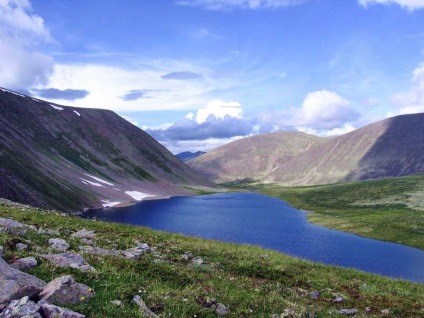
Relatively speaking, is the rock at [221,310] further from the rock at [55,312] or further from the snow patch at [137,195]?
the snow patch at [137,195]

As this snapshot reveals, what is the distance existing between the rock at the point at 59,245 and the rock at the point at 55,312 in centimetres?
682

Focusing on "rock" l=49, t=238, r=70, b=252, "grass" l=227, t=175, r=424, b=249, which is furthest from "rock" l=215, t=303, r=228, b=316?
"grass" l=227, t=175, r=424, b=249

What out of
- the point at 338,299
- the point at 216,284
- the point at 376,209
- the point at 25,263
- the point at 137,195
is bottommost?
the point at 376,209

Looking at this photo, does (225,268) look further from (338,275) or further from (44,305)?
(44,305)

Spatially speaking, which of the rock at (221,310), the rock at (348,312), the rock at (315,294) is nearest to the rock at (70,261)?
the rock at (221,310)

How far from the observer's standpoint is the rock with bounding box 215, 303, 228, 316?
11109 millimetres

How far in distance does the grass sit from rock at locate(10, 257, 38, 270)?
86.1 metres

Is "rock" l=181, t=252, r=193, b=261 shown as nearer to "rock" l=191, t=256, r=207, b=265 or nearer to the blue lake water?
"rock" l=191, t=256, r=207, b=265

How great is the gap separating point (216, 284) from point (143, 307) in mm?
4949

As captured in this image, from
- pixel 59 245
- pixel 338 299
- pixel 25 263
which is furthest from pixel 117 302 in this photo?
pixel 338 299

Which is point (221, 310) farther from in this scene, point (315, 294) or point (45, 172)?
point (45, 172)

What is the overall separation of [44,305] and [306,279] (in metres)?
15.4

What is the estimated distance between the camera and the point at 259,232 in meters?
85.3

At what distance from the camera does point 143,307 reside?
9992 millimetres
